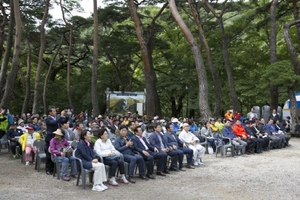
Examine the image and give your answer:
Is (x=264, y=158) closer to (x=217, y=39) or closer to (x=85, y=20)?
(x=217, y=39)

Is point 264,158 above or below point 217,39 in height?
below

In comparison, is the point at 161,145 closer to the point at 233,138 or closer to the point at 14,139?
the point at 233,138

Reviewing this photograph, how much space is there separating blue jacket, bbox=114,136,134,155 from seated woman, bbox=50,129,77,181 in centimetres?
92

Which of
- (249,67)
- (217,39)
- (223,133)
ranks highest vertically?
(217,39)

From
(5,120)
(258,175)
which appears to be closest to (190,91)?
(5,120)

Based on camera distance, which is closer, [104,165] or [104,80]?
[104,165]

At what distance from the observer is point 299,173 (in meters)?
8.35

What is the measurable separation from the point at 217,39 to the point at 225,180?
17.9 metres

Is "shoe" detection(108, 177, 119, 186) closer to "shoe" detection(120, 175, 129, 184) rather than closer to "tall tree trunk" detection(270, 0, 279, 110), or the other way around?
"shoe" detection(120, 175, 129, 184)

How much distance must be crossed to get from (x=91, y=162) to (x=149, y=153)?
1642mm

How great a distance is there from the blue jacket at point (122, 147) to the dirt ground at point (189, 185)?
67cm

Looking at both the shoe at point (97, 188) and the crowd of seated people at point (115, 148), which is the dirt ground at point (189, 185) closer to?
the shoe at point (97, 188)

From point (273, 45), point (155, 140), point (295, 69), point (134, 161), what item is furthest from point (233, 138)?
point (273, 45)

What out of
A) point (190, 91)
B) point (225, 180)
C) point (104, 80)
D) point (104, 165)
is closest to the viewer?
point (104, 165)
